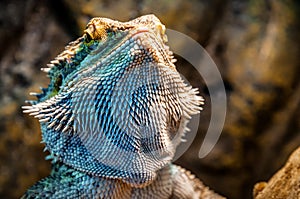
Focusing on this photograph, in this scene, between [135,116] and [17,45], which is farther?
[17,45]

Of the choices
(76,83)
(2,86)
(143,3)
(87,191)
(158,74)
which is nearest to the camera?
(158,74)

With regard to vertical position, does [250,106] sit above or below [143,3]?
below

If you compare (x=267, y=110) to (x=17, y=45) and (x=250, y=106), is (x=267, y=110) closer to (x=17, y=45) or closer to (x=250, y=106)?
(x=250, y=106)

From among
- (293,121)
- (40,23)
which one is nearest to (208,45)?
(293,121)

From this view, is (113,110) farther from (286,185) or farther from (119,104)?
(286,185)

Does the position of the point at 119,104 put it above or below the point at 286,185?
above

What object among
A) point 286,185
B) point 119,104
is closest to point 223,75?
point 286,185

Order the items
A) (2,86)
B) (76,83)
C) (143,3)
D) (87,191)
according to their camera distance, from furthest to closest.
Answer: (2,86) → (143,3) → (87,191) → (76,83)
